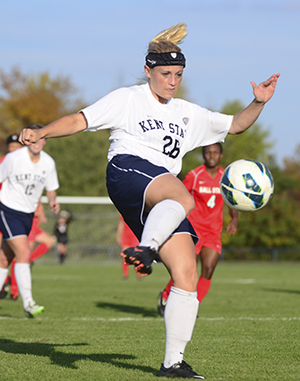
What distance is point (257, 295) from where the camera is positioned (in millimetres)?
11531

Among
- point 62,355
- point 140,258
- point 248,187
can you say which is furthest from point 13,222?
point 140,258

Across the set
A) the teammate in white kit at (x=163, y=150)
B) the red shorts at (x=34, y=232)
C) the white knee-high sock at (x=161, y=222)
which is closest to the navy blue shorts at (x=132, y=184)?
the teammate in white kit at (x=163, y=150)

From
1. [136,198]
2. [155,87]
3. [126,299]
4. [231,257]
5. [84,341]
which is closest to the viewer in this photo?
[136,198]

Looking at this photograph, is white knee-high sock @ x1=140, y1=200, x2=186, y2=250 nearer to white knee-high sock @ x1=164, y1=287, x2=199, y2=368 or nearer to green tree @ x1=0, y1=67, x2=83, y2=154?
white knee-high sock @ x1=164, y1=287, x2=199, y2=368

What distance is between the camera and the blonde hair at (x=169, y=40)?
4402 mm

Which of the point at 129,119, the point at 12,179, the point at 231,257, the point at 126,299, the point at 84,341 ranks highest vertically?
the point at 129,119

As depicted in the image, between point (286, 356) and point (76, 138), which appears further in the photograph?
point (76, 138)

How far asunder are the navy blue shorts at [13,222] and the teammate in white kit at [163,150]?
397cm

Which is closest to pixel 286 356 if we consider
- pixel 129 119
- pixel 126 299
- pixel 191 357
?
pixel 191 357

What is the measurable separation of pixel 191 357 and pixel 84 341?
4.44 ft

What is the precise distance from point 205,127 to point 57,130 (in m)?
1.27

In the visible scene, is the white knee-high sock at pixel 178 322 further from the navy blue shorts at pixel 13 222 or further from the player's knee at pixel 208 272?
the navy blue shorts at pixel 13 222

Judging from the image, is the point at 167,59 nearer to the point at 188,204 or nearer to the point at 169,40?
the point at 169,40

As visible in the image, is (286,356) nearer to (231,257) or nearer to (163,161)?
(163,161)
